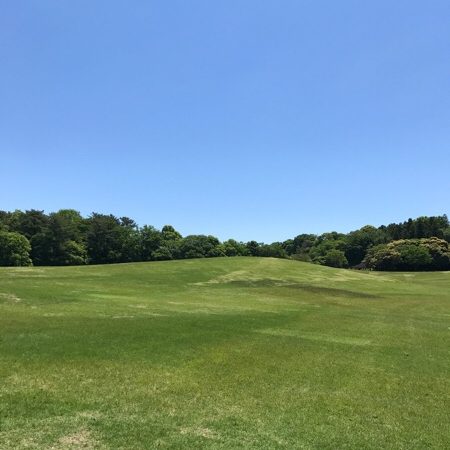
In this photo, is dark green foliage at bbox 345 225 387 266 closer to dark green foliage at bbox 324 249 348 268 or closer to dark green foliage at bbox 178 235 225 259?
dark green foliage at bbox 324 249 348 268

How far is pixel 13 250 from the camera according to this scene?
102m

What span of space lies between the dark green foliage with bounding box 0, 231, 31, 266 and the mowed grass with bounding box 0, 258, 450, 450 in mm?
69576

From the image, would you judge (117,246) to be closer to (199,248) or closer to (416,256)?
(199,248)

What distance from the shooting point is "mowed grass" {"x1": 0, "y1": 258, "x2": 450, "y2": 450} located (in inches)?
444

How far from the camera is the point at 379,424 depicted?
12.7m

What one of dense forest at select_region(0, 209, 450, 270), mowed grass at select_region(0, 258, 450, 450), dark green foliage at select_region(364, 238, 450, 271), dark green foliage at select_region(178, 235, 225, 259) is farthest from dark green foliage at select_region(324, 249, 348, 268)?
mowed grass at select_region(0, 258, 450, 450)

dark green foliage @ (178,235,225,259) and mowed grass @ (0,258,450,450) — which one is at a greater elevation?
dark green foliage @ (178,235,225,259)

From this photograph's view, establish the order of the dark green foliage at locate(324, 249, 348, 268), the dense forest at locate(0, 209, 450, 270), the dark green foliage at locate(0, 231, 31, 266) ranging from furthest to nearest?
the dark green foliage at locate(324, 249, 348, 268) → the dense forest at locate(0, 209, 450, 270) → the dark green foliage at locate(0, 231, 31, 266)

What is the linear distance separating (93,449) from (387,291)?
180ft

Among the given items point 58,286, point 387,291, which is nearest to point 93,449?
point 58,286

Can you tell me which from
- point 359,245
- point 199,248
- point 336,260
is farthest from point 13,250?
point 359,245

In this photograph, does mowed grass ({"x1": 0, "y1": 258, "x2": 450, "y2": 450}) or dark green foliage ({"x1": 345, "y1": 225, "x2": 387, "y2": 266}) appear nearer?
mowed grass ({"x1": 0, "y1": 258, "x2": 450, "y2": 450})

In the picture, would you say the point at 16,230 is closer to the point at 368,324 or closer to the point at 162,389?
the point at 368,324

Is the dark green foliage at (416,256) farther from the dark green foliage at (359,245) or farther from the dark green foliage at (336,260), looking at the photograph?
the dark green foliage at (359,245)
